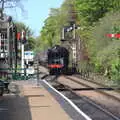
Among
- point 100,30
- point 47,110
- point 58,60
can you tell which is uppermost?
point 100,30

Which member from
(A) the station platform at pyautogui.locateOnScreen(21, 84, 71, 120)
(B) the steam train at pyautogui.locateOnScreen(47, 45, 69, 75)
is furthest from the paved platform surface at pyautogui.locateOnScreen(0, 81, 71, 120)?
(B) the steam train at pyautogui.locateOnScreen(47, 45, 69, 75)

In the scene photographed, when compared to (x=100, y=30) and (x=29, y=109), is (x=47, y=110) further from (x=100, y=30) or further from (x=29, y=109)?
(x=100, y=30)

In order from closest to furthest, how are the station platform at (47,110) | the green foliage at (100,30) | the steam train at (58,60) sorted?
the station platform at (47,110)
the green foliage at (100,30)
the steam train at (58,60)

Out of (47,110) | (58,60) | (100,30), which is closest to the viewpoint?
(47,110)

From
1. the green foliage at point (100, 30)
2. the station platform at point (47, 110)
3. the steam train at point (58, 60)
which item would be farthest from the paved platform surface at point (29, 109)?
the steam train at point (58, 60)

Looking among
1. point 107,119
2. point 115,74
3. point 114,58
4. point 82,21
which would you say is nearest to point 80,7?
point 82,21

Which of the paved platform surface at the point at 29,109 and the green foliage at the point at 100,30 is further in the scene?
the green foliage at the point at 100,30

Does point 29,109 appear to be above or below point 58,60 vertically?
below

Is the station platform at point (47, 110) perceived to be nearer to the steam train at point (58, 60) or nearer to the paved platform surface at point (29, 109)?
the paved platform surface at point (29, 109)

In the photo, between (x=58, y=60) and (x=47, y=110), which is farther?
(x=58, y=60)

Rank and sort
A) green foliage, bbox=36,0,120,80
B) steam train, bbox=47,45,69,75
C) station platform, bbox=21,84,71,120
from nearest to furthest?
1. station platform, bbox=21,84,71,120
2. green foliage, bbox=36,0,120,80
3. steam train, bbox=47,45,69,75

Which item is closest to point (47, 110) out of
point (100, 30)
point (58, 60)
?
point (100, 30)

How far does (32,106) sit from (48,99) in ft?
12.9

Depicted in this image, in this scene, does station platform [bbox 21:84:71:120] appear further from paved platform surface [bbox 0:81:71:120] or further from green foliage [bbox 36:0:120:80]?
green foliage [bbox 36:0:120:80]
